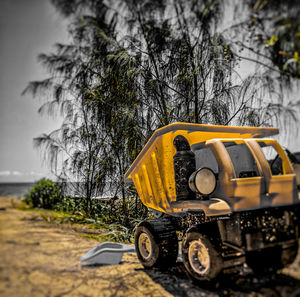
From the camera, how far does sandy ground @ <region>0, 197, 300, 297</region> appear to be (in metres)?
2.00

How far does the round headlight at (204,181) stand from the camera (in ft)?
7.80

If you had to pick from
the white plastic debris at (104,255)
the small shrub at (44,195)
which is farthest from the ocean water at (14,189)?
the white plastic debris at (104,255)

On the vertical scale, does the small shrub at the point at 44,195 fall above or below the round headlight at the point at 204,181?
below

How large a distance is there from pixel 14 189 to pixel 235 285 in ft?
7.62

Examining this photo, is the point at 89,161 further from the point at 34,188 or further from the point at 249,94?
the point at 249,94

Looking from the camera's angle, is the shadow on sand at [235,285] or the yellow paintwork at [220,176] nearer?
the shadow on sand at [235,285]

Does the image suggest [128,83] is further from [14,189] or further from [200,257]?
[200,257]

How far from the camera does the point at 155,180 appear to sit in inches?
121

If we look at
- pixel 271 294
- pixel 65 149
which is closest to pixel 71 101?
pixel 65 149

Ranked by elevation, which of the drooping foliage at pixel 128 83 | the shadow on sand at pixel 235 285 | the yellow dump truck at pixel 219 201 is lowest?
the shadow on sand at pixel 235 285

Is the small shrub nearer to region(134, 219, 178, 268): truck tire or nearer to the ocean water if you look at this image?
the ocean water

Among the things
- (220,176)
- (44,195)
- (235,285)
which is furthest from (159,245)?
(44,195)

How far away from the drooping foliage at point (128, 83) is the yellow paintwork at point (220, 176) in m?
0.76

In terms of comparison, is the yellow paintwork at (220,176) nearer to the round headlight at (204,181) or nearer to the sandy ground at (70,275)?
the round headlight at (204,181)
